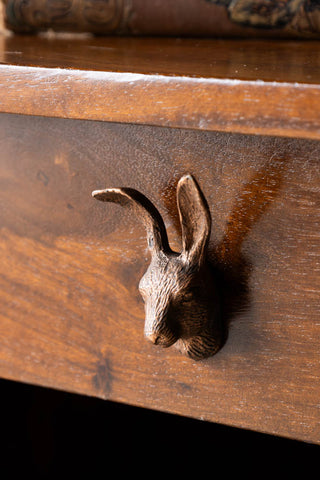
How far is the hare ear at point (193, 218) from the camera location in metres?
0.30

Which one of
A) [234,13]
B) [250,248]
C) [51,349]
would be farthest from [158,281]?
[234,13]

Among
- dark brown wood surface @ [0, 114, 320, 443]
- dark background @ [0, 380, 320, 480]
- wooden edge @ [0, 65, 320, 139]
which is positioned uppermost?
wooden edge @ [0, 65, 320, 139]

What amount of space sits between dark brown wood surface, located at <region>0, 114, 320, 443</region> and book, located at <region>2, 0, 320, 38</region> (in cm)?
25

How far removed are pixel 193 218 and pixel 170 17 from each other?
359mm

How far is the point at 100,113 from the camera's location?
302 mm

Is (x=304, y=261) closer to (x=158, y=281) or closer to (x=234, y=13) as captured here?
(x=158, y=281)

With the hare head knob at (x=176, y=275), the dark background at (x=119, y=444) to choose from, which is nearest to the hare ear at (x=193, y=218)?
the hare head knob at (x=176, y=275)

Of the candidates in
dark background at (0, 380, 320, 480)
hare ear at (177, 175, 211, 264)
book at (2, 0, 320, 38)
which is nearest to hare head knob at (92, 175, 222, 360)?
hare ear at (177, 175, 211, 264)

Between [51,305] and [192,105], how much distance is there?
24cm

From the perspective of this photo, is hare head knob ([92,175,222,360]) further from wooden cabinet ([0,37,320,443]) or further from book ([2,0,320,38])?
book ([2,0,320,38])

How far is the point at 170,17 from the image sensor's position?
58 cm

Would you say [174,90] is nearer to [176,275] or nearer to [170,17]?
[176,275]

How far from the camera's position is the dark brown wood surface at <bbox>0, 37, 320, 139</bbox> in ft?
0.84

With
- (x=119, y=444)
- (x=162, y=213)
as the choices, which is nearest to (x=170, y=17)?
(x=162, y=213)
